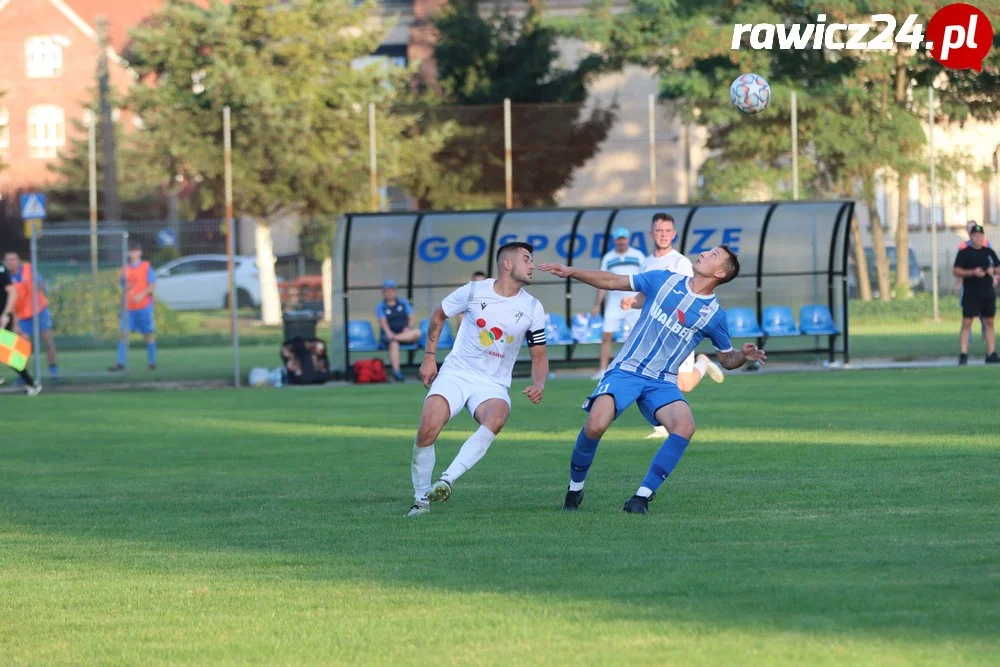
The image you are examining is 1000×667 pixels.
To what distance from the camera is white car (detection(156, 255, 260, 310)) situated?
105ft

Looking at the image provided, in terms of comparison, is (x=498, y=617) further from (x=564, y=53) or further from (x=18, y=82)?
(x=18, y=82)

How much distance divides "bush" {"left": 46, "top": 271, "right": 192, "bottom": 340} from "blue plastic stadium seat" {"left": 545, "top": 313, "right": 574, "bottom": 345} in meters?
7.04

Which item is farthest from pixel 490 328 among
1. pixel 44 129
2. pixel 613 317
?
pixel 44 129

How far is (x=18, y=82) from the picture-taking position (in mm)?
65438

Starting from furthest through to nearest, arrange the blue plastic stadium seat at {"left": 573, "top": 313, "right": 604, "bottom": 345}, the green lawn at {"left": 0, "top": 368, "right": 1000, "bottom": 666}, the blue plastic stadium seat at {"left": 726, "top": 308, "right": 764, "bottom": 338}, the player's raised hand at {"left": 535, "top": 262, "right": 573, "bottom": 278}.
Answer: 1. the blue plastic stadium seat at {"left": 726, "top": 308, "right": 764, "bottom": 338}
2. the blue plastic stadium seat at {"left": 573, "top": 313, "right": 604, "bottom": 345}
3. the player's raised hand at {"left": 535, "top": 262, "right": 573, "bottom": 278}
4. the green lawn at {"left": 0, "top": 368, "right": 1000, "bottom": 666}

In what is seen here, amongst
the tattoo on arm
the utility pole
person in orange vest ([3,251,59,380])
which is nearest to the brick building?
the utility pole

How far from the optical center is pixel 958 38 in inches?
1339

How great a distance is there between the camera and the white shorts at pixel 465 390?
32.7 ft

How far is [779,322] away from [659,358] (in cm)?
1536

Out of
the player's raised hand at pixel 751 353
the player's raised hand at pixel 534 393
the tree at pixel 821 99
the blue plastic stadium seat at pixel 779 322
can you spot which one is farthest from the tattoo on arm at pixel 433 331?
the tree at pixel 821 99

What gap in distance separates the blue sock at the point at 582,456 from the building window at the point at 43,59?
198 ft

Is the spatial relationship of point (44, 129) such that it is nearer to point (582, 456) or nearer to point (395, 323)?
point (395, 323)

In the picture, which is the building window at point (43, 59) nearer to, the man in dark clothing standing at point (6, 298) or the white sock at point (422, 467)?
the man in dark clothing standing at point (6, 298)

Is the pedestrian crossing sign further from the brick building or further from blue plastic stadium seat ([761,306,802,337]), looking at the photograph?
the brick building
